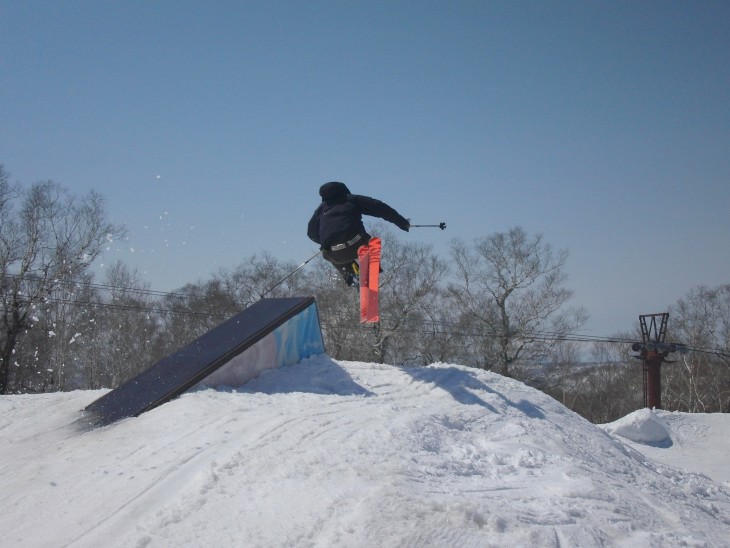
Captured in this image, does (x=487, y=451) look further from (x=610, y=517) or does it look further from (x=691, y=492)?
(x=691, y=492)

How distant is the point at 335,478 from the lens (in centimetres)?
322

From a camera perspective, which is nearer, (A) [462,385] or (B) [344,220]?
(A) [462,385]

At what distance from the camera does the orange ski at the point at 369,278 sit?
7.39 metres

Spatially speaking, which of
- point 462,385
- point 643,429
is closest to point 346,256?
point 462,385

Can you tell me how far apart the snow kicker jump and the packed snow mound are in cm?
772

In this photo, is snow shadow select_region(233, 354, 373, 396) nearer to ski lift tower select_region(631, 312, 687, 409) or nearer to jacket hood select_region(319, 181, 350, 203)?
jacket hood select_region(319, 181, 350, 203)

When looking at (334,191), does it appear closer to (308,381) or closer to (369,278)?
(369,278)

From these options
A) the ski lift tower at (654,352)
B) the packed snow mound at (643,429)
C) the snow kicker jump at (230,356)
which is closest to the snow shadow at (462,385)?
the snow kicker jump at (230,356)

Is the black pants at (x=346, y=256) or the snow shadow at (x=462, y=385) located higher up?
the black pants at (x=346, y=256)

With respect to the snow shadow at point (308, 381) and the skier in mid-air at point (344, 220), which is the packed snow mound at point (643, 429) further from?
the snow shadow at point (308, 381)

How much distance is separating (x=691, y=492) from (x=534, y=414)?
144cm

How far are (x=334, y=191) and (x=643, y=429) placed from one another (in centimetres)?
862

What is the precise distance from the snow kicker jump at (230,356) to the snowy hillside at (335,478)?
23cm

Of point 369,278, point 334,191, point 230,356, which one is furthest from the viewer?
point 334,191
